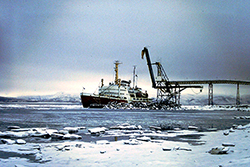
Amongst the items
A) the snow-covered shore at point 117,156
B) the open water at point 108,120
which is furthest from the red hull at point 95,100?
the snow-covered shore at point 117,156

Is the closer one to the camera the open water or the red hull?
the open water

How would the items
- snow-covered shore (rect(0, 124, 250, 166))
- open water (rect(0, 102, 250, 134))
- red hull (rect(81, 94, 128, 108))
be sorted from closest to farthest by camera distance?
snow-covered shore (rect(0, 124, 250, 166)) < open water (rect(0, 102, 250, 134)) < red hull (rect(81, 94, 128, 108))

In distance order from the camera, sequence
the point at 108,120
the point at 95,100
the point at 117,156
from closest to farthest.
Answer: the point at 117,156
the point at 108,120
the point at 95,100

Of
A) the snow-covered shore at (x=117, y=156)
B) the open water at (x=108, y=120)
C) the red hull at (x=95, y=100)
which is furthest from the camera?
the red hull at (x=95, y=100)

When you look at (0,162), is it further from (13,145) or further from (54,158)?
(13,145)

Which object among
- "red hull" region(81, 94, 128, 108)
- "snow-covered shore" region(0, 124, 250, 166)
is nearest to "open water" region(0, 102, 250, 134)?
"snow-covered shore" region(0, 124, 250, 166)

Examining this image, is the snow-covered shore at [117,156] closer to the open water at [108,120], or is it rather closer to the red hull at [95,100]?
the open water at [108,120]

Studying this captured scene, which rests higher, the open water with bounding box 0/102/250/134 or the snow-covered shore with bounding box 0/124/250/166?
the snow-covered shore with bounding box 0/124/250/166

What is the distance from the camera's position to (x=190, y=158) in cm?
637

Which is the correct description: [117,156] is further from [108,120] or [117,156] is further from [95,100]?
[95,100]

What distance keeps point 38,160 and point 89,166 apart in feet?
4.77

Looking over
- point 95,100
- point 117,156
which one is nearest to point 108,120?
point 117,156

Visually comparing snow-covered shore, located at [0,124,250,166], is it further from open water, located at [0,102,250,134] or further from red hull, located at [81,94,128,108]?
red hull, located at [81,94,128,108]

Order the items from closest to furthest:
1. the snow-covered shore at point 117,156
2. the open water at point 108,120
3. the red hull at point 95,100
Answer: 1. the snow-covered shore at point 117,156
2. the open water at point 108,120
3. the red hull at point 95,100
